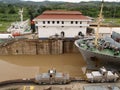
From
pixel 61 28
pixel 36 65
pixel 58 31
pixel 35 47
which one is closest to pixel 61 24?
pixel 61 28

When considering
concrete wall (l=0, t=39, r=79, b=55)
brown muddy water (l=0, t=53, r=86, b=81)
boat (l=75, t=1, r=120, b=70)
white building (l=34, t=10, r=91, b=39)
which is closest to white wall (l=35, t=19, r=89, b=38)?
white building (l=34, t=10, r=91, b=39)

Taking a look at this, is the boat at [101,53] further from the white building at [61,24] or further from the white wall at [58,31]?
the white wall at [58,31]

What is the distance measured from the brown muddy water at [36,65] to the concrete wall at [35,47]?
0.70 meters

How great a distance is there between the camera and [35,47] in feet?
97.3

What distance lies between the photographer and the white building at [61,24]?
29.5 metres

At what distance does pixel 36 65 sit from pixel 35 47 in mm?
3892

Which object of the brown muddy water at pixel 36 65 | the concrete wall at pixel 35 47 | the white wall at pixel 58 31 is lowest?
the brown muddy water at pixel 36 65

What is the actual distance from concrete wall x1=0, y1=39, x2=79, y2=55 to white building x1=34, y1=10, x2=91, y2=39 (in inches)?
70.9

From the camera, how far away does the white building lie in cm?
2952

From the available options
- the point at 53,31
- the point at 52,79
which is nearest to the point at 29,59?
the point at 53,31

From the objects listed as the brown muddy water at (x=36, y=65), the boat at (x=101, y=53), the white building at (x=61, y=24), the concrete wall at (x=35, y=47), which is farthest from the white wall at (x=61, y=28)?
the boat at (x=101, y=53)

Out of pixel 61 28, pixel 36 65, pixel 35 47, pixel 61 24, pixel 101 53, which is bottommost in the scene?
pixel 36 65

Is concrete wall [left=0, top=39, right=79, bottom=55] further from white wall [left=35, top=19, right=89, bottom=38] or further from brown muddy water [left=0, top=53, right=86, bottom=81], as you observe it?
white wall [left=35, top=19, right=89, bottom=38]

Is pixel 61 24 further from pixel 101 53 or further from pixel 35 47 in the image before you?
pixel 101 53
